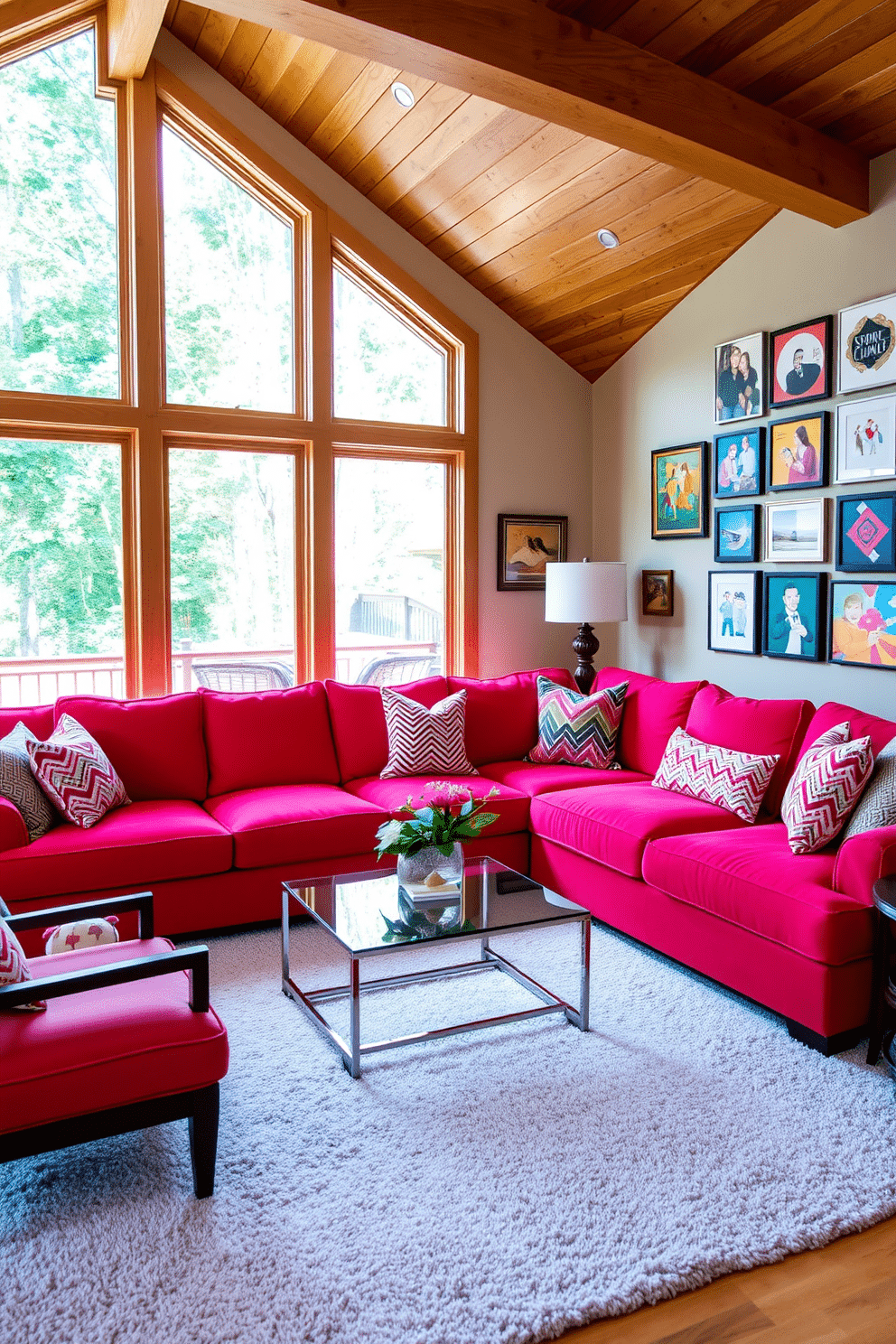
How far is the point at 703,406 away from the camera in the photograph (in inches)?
194

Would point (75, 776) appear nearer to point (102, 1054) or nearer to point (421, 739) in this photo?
point (421, 739)

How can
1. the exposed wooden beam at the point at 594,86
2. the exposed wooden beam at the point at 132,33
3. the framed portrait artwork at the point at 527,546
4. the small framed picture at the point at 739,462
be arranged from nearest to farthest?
the exposed wooden beam at the point at 594,86 → the exposed wooden beam at the point at 132,33 → the small framed picture at the point at 739,462 → the framed portrait artwork at the point at 527,546

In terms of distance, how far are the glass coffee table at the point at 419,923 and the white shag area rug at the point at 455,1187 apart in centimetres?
9

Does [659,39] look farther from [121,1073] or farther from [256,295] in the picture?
[121,1073]

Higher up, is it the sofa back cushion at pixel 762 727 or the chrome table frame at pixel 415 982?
the sofa back cushion at pixel 762 727

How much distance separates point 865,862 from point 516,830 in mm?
1718

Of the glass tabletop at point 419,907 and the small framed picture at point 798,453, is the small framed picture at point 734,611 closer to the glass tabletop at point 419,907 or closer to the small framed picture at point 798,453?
the small framed picture at point 798,453

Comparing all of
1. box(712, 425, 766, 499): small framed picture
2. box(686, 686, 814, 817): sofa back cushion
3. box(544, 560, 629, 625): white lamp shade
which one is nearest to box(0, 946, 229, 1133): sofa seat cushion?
box(686, 686, 814, 817): sofa back cushion

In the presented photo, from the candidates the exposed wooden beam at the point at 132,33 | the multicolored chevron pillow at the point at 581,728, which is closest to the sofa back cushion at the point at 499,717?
the multicolored chevron pillow at the point at 581,728

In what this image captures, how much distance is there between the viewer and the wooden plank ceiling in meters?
3.32

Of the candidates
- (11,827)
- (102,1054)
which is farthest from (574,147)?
(102,1054)

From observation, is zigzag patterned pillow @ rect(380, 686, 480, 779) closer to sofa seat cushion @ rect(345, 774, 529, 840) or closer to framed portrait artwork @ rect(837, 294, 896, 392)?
sofa seat cushion @ rect(345, 774, 529, 840)

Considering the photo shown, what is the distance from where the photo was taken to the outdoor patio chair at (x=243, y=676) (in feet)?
16.4

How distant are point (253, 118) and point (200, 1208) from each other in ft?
15.6
